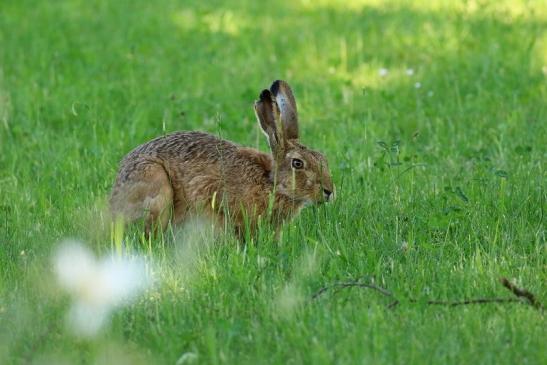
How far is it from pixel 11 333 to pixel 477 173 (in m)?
3.40

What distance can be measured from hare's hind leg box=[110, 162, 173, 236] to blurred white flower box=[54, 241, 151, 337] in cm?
45

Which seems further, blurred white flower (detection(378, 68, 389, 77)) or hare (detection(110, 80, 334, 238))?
blurred white flower (detection(378, 68, 389, 77))

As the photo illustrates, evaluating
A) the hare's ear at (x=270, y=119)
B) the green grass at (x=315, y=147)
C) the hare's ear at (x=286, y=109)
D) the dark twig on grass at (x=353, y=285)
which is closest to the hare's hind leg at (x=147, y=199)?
the green grass at (x=315, y=147)

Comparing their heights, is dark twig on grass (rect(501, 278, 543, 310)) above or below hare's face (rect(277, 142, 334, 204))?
below

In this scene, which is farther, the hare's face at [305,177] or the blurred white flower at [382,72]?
the blurred white flower at [382,72]

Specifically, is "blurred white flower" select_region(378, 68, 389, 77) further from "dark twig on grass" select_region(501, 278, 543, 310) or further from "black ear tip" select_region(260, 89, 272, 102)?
"dark twig on grass" select_region(501, 278, 543, 310)

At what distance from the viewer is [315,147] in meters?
7.74

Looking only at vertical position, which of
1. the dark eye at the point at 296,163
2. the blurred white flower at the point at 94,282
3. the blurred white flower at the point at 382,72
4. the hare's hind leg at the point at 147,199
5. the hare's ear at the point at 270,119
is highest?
the hare's ear at the point at 270,119

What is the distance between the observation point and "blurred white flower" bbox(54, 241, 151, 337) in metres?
4.70

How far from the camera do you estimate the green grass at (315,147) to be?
4.49 metres

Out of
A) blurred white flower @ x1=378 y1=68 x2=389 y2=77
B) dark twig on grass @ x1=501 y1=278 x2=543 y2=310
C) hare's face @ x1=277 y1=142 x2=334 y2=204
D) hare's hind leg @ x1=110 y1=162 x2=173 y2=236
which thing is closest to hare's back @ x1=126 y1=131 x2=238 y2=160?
hare's hind leg @ x1=110 y1=162 x2=173 y2=236

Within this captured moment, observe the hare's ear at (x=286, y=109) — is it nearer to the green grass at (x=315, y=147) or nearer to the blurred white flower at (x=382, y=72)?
the green grass at (x=315, y=147)

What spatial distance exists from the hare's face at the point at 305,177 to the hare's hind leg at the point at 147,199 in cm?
67

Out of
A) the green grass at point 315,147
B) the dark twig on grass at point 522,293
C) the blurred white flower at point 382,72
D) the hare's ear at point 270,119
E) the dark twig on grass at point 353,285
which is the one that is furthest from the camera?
the blurred white flower at point 382,72
